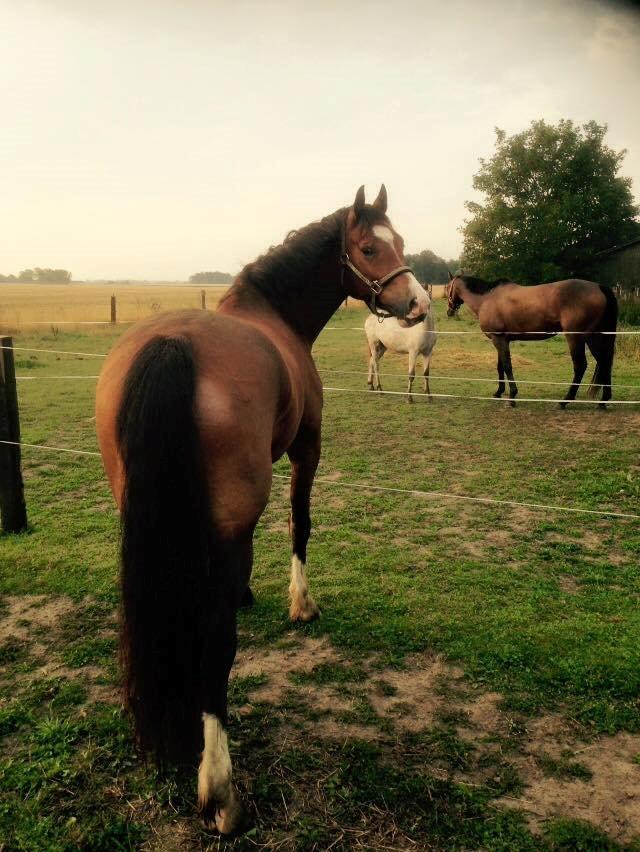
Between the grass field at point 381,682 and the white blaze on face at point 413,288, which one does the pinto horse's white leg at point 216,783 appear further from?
the white blaze on face at point 413,288

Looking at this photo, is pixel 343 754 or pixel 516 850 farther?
pixel 343 754

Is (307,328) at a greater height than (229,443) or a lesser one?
greater

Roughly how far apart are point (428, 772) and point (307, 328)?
2.15 metres

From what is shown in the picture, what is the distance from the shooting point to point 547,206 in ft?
105

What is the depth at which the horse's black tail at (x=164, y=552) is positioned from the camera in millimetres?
1637

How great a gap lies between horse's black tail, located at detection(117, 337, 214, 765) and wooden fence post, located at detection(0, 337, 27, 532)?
3.02 m

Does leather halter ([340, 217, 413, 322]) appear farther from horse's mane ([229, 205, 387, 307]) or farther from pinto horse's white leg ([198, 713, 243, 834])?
pinto horse's white leg ([198, 713, 243, 834])

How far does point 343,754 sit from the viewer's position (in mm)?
2139

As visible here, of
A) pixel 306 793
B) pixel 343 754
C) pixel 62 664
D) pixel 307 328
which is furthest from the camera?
pixel 307 328

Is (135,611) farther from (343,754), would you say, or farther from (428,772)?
(428,772)

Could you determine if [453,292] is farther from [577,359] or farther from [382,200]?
[382,200]

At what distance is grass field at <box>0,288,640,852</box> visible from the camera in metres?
1.85

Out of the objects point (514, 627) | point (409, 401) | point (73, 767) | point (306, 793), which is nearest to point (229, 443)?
point (306, 793)

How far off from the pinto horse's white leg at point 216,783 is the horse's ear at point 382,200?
2585mm
